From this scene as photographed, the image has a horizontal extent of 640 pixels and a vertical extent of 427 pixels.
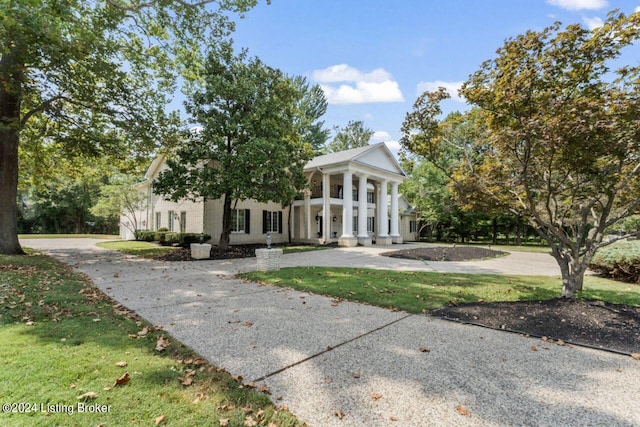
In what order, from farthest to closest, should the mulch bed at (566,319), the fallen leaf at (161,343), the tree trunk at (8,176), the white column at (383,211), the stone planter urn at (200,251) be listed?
1. the white column at (383,211)
2. the stone planter urn at (200,251)
3. the tree trunk at (8,176)
4. the mulch bed at (566,319)
5. the fallen leaf at (161,343)

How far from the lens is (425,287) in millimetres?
7719

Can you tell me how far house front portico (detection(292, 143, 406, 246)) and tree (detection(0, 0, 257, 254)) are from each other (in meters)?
11.1

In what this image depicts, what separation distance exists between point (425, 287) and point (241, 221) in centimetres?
1563

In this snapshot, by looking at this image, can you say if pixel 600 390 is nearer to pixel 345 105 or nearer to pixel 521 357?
pixel 521 357

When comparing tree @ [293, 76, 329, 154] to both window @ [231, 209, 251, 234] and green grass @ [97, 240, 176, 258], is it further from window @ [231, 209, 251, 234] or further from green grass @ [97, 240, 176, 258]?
green grass @ [97, 240, 176, 258]

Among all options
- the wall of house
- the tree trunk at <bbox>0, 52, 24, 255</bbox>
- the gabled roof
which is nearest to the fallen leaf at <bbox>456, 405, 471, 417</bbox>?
the tree trunk at <bbox>0, 52, 24, 255</bbox>

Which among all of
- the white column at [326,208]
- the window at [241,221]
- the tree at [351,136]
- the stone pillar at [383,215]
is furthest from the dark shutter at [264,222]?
the tree at [351,136]

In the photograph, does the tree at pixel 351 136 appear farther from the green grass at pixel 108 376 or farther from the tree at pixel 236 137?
the green grass at pixel 108 376

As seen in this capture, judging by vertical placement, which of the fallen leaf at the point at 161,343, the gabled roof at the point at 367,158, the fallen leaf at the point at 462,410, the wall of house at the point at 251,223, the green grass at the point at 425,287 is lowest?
the green grass at the point at 425,287

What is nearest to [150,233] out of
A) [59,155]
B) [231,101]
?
[59,155]

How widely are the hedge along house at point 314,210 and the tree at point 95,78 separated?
6.39 metres

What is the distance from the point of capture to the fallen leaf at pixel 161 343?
12.3ft

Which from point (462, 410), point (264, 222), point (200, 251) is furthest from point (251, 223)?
point (462, 410)

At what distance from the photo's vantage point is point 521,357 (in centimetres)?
370
